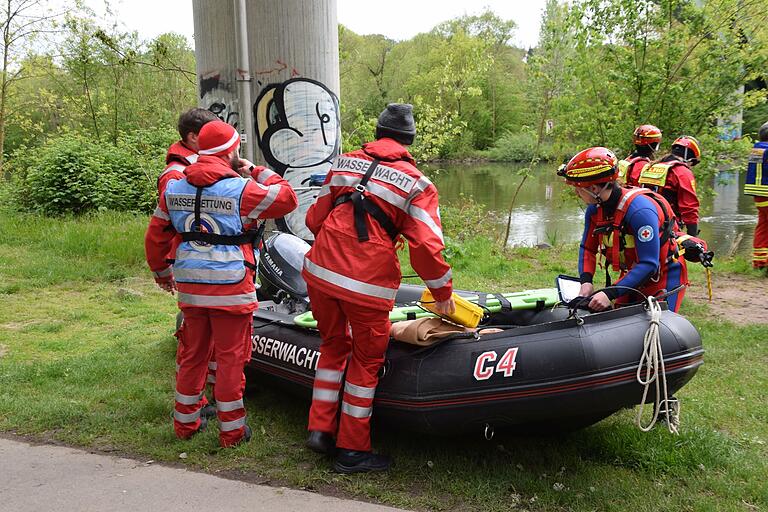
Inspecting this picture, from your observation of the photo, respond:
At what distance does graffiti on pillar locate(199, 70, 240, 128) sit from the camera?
18.0 ft

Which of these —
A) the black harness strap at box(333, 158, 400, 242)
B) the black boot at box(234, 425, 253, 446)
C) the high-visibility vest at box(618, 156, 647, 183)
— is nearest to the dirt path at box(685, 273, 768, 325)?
the high-visibility vest at box(618, 156, 647, 183)

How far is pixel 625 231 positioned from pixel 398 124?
1444 millimetres

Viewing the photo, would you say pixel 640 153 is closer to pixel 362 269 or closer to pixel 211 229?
pixel 362 269

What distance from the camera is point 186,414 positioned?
387 cm

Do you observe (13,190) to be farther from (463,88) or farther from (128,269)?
(463,88)

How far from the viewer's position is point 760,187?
27.7 feet

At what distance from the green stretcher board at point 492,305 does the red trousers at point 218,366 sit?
0.54 metres

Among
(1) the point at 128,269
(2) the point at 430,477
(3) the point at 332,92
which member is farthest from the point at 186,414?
(1) the point at 128,269

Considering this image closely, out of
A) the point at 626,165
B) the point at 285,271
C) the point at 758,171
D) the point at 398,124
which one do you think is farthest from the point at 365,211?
the point at 758,171

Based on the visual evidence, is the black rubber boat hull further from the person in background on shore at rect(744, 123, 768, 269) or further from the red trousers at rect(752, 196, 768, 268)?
the red trousers at rect(752, 196, 768, 268)

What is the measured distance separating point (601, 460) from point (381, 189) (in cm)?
189

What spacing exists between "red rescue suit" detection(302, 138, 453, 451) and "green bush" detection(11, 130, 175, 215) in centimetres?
922

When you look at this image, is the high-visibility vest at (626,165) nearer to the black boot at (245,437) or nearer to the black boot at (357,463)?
the black boot at (357,463)

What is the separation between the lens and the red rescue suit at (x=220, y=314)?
11.8 feet
